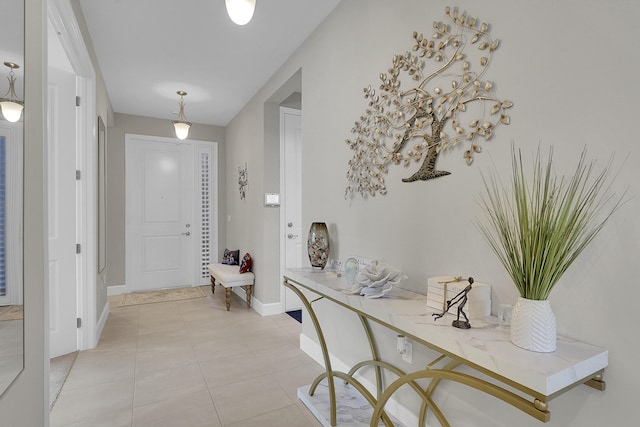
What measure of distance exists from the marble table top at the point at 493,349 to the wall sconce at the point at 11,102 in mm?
1481

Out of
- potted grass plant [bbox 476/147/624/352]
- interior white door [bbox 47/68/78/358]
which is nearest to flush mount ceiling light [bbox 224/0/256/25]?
potted grass plant [bbox 476/147/624/352]

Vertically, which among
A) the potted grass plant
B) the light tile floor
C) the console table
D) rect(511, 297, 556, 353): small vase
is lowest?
the light tile floor

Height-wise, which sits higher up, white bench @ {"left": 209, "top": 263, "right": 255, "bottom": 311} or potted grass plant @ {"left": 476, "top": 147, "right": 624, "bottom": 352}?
potted grass plant @ {"left": 476, "top": 147, "right": 624, "bottom": 352}

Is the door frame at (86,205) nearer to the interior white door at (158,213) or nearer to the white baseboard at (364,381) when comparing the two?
the white baseboard at (364,381)

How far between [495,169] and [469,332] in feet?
2.14

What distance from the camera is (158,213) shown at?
16.8 feet

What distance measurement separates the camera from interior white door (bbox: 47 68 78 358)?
265 cm

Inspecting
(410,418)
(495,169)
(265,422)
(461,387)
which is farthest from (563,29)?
(265,422)

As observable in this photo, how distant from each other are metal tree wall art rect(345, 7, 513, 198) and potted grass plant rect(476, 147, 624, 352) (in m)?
0.32

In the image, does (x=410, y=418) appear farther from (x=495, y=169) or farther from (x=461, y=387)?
(x=495, y=169)

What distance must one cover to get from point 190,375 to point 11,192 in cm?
183

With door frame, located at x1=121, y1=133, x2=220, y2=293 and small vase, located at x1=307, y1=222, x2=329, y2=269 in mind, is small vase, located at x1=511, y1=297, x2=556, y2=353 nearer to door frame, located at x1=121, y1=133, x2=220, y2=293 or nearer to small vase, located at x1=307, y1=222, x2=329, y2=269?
small vase, located at x1=307, y1=222, x2=329, y2=269

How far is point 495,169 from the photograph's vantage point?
1.33 m

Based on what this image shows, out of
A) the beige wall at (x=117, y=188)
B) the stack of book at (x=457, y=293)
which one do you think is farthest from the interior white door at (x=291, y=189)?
the stack of book at (x=457, y=293)
